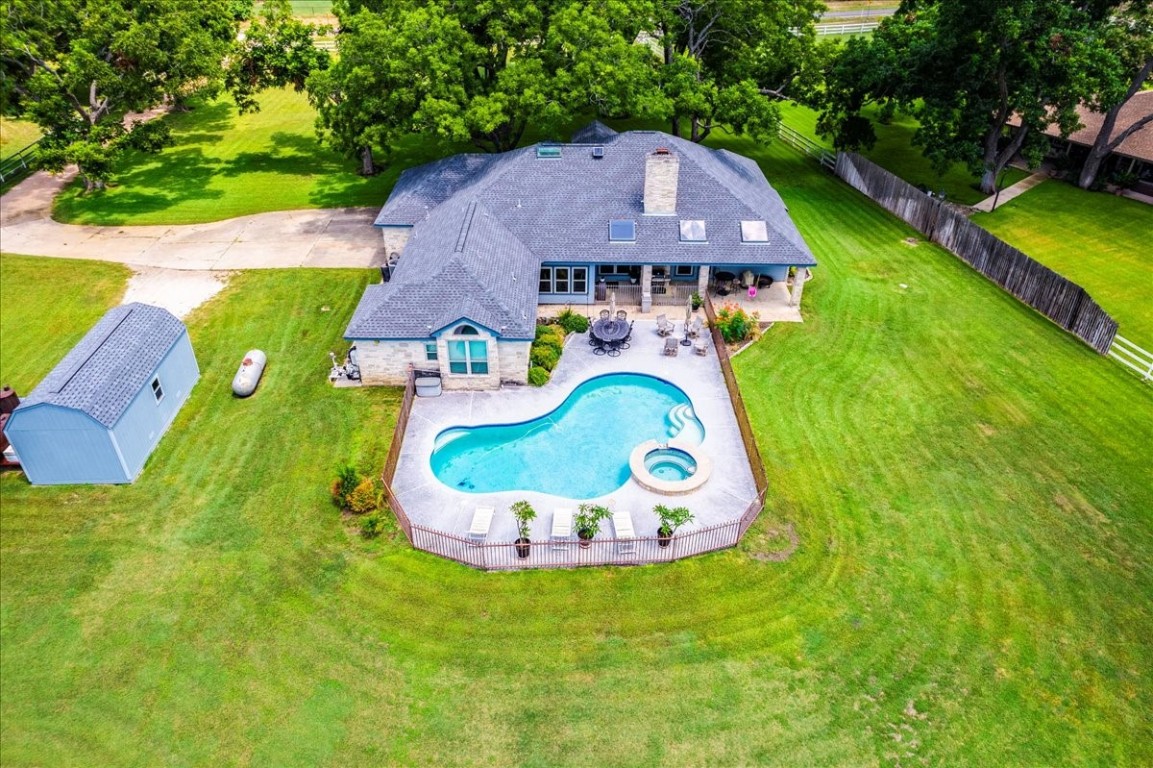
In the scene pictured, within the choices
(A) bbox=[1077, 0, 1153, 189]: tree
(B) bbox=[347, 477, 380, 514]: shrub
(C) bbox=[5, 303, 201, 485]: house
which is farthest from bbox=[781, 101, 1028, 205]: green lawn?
(C) bbox=[5, 303, 201, 485]: house

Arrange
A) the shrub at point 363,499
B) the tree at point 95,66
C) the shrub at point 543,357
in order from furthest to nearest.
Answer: the tree at point 95,66 < the shrub at point 543,357 < the shrub at point 363,499

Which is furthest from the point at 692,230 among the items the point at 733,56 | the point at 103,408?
the point at 103,408

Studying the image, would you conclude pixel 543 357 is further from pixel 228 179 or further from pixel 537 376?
pixel 228 179

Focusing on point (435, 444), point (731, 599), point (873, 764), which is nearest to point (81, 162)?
point (435, 444)

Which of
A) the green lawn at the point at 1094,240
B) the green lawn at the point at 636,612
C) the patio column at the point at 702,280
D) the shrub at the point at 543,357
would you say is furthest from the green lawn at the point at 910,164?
the shrub at the point at 543,357

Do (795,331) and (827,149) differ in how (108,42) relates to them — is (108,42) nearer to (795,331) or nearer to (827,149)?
(795,331)

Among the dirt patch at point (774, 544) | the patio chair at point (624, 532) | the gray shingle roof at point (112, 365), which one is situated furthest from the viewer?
the gray shingle roof at point (112, 365)

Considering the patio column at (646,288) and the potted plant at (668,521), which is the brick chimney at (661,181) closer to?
the patio column at (646,288)
